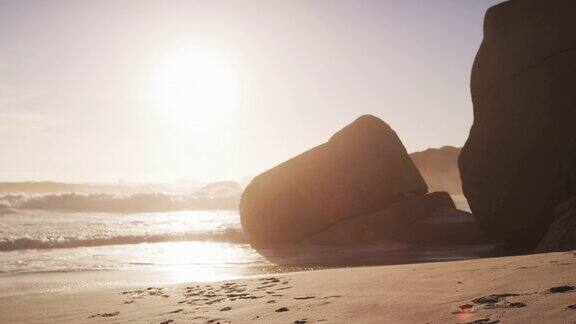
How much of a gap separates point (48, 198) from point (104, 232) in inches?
729

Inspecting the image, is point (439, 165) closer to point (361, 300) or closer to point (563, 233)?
point (563, 233)

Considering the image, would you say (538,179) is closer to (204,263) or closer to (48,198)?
(204,263)

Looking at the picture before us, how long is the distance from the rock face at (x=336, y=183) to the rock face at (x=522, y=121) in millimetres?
4479

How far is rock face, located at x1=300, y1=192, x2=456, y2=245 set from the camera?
15422mm

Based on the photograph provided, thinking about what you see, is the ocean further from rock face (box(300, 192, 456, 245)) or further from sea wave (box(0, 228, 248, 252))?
rock face (box(300, 192, 456, 245))

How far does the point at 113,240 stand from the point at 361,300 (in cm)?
1434

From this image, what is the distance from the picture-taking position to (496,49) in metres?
11.2

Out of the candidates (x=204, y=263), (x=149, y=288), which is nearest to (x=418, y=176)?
(x=204, y=263)

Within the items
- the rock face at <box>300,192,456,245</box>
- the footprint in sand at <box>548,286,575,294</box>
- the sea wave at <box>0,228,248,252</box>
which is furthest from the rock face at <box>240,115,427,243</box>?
the footprint in sand at <box>548,286,575,294</box>

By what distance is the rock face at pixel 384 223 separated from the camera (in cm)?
1542

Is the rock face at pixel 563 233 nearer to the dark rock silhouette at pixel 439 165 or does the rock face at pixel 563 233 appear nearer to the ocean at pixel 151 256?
the ocean at pixel 151 256

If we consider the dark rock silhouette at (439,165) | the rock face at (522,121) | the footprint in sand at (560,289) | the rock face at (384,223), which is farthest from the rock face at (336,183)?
the dark rock silhouette at (439,165)

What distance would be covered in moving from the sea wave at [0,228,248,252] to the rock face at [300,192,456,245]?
11.2 feet

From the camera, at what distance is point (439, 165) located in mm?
87875
